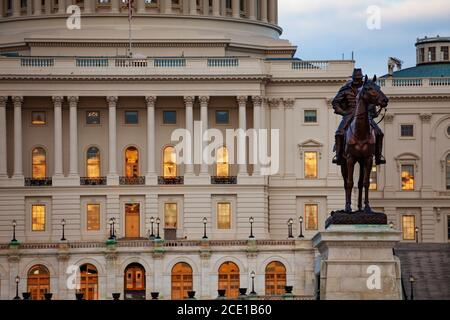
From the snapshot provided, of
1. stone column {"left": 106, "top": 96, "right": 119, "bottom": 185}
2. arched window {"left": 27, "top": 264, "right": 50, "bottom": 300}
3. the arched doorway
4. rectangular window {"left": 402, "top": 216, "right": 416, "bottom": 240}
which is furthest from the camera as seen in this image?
rectangular window {"left": 402, "top": 216, "right": 416, "bottom": 240}

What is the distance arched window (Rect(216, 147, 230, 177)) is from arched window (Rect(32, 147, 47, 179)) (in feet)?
42.8

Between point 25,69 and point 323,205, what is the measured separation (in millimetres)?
24675

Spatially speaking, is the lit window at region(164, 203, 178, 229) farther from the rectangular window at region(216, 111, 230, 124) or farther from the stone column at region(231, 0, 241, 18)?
the stone column at region(231, 0, 241, 18)

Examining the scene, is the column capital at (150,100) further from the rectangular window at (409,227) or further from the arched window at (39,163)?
the rectangular window at (409,227)

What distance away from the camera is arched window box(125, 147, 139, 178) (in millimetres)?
145250

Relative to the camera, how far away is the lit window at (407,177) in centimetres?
15325

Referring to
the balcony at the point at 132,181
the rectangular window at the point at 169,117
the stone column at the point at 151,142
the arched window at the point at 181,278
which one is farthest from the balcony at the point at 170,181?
the arched window at the point at 181,278

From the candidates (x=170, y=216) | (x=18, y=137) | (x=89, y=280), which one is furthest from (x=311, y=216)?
(x=89, y=280)

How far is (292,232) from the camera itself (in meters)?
142

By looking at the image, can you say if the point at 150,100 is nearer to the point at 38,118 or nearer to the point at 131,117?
the point at 131,117

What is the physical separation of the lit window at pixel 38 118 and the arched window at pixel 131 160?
22.1 feet

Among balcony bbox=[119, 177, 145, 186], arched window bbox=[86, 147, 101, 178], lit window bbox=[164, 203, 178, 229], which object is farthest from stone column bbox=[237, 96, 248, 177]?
arched window bbox=[86, 147, 101, 178]

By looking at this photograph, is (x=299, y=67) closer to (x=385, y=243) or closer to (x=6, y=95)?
(x=6, y=95)
